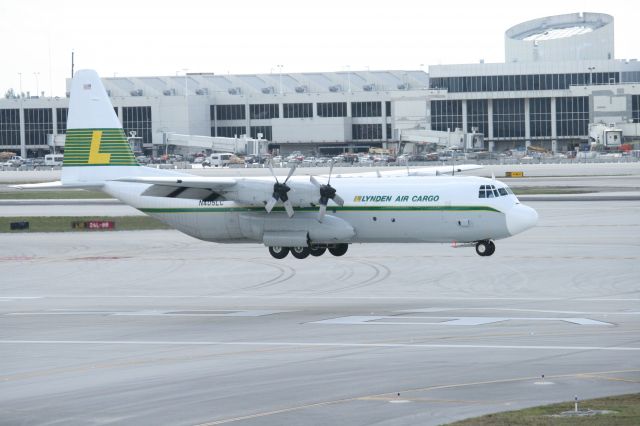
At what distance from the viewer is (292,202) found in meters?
54.5

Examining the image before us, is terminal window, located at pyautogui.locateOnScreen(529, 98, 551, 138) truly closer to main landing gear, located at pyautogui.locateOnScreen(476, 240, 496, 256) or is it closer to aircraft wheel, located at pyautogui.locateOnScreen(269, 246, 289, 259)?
main landing gear, located at pyautogui.locateOnScreen(476, 240, 496, 256)

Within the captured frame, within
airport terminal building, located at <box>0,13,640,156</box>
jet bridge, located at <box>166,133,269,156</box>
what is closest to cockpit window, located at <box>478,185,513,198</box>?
airport terminal building, located at <box>0,13,640,156</box>

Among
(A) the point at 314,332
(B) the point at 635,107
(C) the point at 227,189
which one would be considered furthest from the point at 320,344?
(B) the point at 635,107

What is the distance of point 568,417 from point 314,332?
1450 cm

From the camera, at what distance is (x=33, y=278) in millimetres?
56312

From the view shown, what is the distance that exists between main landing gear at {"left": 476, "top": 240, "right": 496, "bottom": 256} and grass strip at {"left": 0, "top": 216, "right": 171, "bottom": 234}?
107 ft

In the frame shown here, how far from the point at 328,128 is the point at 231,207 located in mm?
139305

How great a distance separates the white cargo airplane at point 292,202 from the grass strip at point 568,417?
2705cm

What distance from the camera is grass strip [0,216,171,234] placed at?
80812mm

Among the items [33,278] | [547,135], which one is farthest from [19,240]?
[547,135]

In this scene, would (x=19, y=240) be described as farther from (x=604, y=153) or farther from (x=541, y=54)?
(x=541, y=54)

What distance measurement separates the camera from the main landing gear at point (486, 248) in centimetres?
5395

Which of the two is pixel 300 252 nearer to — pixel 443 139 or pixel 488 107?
pixel 443 139

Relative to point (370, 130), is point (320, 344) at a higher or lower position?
lower
